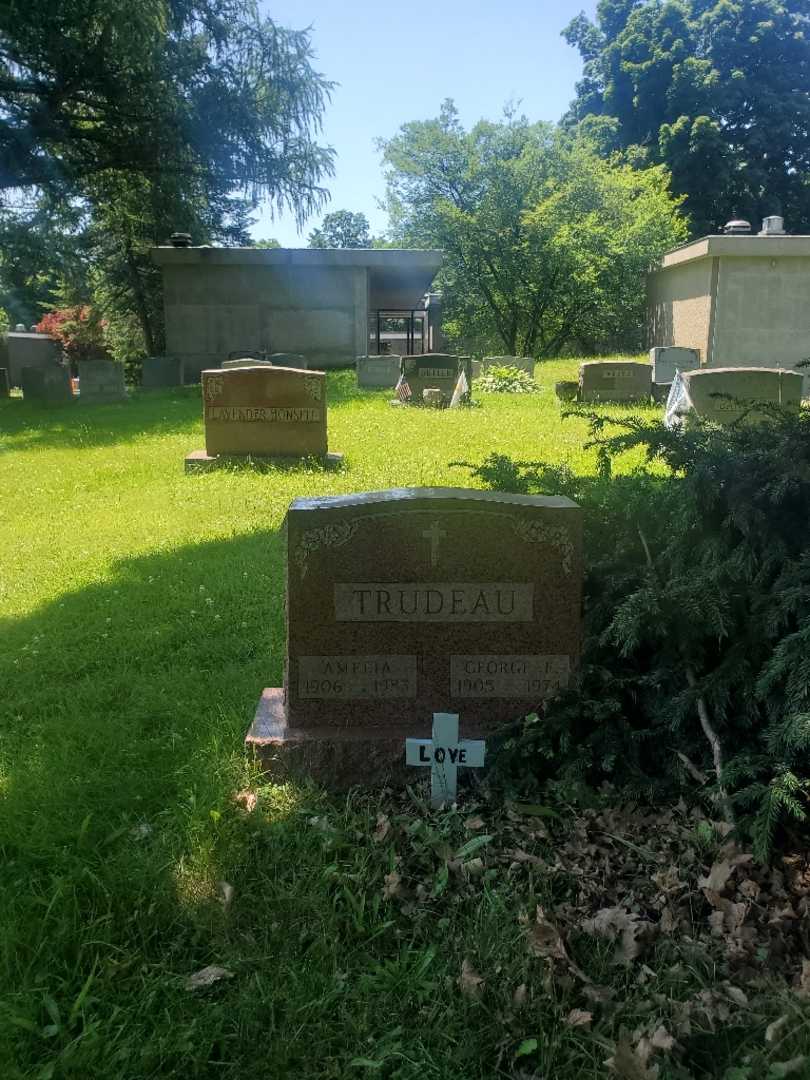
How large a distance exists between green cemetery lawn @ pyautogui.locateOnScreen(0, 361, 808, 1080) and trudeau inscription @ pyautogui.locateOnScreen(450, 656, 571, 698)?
0.46 meters

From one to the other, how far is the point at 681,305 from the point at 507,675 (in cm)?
2376

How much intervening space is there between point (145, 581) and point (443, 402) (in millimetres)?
11440

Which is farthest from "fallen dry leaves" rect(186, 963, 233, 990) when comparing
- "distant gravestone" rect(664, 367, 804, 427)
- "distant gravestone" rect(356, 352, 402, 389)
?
"distant gravestone" rect(356, 352, 402, 389)

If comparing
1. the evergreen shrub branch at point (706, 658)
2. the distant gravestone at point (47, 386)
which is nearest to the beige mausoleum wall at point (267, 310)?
the distant gravestone at point (47, 386)

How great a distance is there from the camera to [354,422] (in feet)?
45.8

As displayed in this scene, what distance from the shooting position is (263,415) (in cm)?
1027

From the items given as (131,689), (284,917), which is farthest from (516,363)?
(284,917)

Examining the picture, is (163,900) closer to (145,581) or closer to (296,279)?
(145,581)

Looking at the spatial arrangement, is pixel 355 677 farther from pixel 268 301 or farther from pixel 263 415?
pixel 268 301

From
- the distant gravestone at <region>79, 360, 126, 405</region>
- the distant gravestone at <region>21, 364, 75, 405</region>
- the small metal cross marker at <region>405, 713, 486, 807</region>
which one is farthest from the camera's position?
the distant gravestone at <region>79, 360, 126, 405</region>

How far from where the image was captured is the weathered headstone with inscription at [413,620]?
3.35 m

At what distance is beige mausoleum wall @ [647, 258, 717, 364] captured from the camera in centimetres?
2208

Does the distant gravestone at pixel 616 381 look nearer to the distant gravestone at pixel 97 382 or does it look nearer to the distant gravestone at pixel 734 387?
the distant gravestone at pixel 734 387

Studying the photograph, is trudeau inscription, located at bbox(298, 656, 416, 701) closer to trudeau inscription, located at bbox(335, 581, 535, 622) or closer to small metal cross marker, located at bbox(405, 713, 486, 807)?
trudeau inscription, located at bbox(335, 581, 535, 622)
